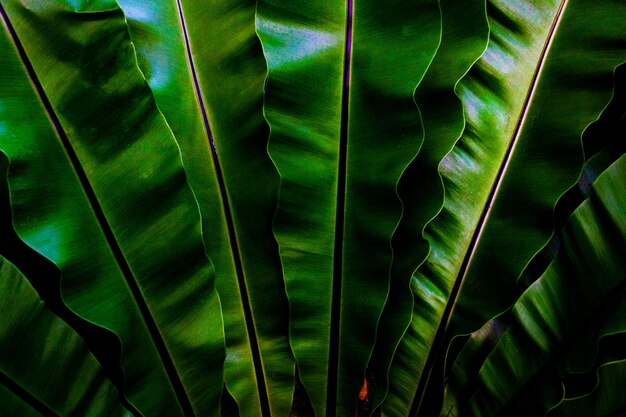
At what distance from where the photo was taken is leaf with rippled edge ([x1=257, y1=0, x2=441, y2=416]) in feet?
1.92

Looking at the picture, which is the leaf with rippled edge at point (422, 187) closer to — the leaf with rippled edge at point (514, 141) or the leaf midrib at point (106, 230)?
the leaf with rippled edge at point (514, 141)

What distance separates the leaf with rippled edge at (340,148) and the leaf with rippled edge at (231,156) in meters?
0.04

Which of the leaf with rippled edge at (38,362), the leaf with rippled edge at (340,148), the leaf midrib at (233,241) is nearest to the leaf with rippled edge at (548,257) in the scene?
the leaf with rippled edge at (340,148)

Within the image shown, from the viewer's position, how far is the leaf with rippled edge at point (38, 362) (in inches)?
22.6

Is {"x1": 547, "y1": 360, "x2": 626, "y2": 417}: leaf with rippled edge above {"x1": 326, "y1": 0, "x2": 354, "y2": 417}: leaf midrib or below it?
below

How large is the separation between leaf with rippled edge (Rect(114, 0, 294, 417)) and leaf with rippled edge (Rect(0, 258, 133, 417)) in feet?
0.59

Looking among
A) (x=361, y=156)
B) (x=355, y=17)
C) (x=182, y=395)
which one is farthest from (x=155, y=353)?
(x=355, y=17)

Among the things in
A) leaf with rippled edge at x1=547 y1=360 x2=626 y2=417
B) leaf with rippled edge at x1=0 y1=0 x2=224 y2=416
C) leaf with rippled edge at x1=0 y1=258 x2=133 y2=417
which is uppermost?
leaf with rippled edge at x1=0 y1=0 x2=224 y2=416

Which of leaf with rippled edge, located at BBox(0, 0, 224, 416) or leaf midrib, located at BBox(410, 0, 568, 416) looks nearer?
leaf with rippled edge, located at BBox(0, 0, 224, 416)

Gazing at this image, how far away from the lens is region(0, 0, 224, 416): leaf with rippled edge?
0.54m

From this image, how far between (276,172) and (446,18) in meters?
0.28

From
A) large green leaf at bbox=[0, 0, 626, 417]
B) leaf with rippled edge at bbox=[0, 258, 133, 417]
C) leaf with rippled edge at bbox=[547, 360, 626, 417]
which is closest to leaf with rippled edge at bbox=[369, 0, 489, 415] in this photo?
large green leaf at bbox=[0, 0, 626, 417]

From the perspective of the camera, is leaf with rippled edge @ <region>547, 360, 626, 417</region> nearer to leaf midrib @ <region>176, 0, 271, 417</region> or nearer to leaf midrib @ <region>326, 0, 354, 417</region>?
leaf midrib @ <region>326, 0, 354, 417</region>

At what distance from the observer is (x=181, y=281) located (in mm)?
640
